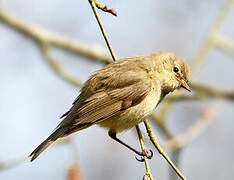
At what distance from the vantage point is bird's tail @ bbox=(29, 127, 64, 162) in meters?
4.08

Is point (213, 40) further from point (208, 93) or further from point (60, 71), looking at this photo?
point (60, 71)

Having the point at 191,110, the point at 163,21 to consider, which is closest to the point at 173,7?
the point at 163,21

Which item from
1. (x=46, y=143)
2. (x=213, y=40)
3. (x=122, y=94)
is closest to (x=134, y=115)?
(x=122, y=94)

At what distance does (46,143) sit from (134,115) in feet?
2.52

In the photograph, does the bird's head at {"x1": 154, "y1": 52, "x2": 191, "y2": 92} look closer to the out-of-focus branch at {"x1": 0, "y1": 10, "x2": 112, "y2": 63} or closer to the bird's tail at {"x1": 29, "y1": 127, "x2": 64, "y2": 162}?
the bird's tail at {"x1": 29, "y1": 127, "x2": 64, "y2": 162}

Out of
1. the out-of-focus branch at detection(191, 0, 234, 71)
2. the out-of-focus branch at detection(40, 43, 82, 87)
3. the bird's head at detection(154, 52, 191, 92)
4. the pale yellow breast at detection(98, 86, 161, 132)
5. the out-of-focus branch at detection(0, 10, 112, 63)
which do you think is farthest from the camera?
the out-of-focus branch at detection(0, 10, 112, 63)

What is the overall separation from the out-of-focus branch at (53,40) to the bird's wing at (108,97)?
5.23 ft

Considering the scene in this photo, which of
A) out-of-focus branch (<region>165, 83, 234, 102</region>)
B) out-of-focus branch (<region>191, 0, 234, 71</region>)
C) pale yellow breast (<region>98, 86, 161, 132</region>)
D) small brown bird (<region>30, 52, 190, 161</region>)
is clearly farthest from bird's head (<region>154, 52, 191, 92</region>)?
out-of-focus branch (<region>165, 83, 234, 102</region>)

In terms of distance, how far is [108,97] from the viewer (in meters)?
4.60

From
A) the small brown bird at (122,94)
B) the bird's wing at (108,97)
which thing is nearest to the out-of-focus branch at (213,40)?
the small brown bird at (122,94)

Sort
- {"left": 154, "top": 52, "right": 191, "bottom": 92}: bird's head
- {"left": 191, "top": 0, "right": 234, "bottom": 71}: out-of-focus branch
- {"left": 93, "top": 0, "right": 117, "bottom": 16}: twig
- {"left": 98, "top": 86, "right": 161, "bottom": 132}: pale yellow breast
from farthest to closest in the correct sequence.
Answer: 1. {"left": 191, "top": 0, "right": 234, "bottom": 71}: out-of-focus branch
2. {"left": 154, "top": 52, "right": 191, "bottom": 92}: bird's head
3. {"left": 98, "top": 86, "right": 161, "bottom": 132}: pale yellow breast
4. {"left": 93, "top": 0, "right": 117, "bottom": 16}: twig

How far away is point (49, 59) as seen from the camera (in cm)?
593

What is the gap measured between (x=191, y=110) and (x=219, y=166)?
3.77ft

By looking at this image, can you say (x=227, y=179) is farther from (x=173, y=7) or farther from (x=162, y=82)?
(x=162, y=82)
